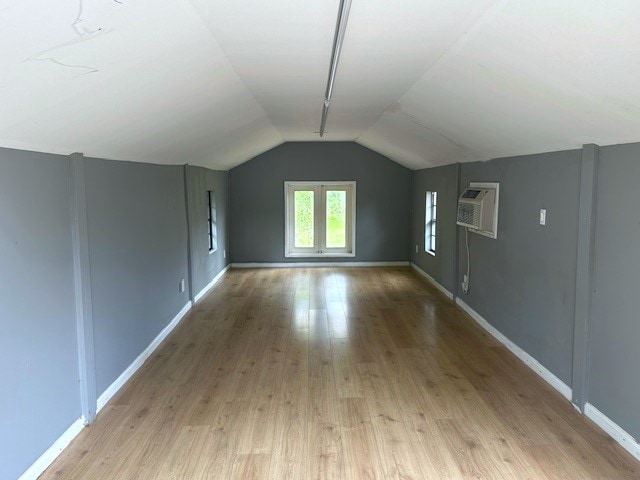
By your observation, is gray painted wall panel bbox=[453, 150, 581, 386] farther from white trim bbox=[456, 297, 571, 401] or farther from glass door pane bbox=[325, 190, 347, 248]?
glass door pane bbox=[325, 190, 347, 248]

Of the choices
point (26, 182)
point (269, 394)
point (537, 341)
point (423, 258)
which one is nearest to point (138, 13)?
point (26, 182)

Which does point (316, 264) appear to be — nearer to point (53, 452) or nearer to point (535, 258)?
point (535, 258)

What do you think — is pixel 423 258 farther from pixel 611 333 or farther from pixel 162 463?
pixel 162 463

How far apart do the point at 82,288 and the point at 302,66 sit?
6.51 ft

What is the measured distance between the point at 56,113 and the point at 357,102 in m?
2.82

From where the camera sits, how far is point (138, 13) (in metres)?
1.82

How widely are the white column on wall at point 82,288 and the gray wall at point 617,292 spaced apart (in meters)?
3.23

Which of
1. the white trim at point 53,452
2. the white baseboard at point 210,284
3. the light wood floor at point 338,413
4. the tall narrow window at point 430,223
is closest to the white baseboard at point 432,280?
the tall narrow window at point 430,223

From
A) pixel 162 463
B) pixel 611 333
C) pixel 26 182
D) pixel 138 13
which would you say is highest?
pixel 138 13

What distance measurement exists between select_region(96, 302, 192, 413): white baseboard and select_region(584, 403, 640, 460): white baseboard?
128 inches

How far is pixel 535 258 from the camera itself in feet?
13.5

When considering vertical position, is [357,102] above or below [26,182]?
above

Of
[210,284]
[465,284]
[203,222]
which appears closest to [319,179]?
[203,222]

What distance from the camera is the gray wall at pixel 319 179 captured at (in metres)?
8.96
